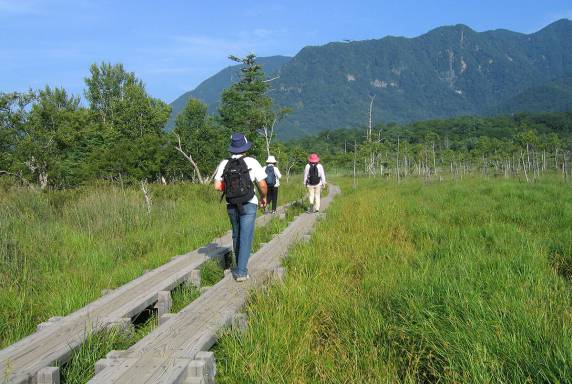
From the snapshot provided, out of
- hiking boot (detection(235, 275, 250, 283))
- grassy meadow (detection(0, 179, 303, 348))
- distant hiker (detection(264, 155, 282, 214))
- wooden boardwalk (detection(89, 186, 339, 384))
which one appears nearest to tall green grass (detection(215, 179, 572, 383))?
wooden boardwalk (detection(89, 186, 339, 384))

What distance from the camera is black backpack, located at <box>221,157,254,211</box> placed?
16.6 ft

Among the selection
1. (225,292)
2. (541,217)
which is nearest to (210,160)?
(541,217)

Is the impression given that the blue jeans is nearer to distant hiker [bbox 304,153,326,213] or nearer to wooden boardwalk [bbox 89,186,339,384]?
wooden boardwalk [bbox 89,186,339,384]

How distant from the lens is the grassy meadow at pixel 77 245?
468 cm

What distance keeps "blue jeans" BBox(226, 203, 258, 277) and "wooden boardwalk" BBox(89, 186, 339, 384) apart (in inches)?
13.6

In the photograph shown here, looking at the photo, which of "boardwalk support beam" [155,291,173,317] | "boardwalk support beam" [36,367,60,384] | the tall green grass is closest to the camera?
the tall green grass

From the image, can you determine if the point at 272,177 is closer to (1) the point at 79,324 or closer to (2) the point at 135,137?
(1) the point at 79,324

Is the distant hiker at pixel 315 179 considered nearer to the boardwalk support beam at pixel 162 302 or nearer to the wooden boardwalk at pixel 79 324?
the wooden boardwalk at pixel 79 324

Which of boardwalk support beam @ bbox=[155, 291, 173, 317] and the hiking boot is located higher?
the hiking boot

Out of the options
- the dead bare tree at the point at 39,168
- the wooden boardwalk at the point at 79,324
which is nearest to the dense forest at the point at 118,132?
the dead bare tree at the point at 39,168

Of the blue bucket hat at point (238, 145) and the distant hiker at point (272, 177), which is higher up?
the blue bucket hat at point (238, 145)

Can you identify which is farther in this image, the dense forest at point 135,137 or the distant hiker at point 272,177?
the dense forest at point 135,137

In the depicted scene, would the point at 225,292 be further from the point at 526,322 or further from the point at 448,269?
the point at 526,322

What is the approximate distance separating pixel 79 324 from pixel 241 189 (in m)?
2.17
